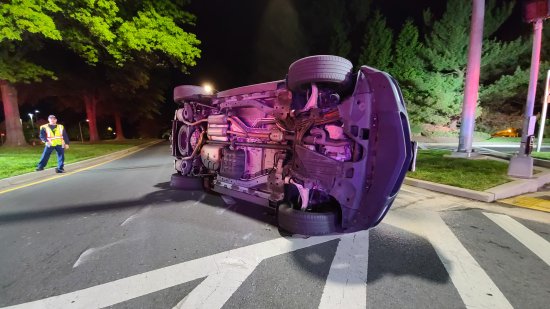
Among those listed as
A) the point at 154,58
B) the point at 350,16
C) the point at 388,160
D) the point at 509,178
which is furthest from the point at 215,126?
the point at 350,16

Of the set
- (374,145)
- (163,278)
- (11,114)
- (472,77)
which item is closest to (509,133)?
(472,77)

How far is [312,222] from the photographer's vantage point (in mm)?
3244

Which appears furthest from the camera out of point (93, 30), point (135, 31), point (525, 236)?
point (135, 31)

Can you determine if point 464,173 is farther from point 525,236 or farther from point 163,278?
point 163,278

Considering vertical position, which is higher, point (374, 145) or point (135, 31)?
point (135, 31)

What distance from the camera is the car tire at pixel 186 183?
19.2 feet

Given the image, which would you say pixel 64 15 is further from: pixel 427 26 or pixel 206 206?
→ pixel 427 26

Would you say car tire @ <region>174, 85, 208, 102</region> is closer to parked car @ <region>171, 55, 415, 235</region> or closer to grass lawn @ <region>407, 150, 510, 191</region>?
parked car @ <region>171, 55, 415, 235</region>

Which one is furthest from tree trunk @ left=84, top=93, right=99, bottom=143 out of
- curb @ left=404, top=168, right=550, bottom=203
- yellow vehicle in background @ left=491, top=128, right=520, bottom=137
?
yellow vehicle in background @ left=491, top=128, right=520, bottom=137

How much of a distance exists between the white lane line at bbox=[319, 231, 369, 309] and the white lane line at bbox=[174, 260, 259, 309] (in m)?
0.76

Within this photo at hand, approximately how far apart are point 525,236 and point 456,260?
4.67 feet

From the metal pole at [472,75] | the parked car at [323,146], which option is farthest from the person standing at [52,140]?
the metal pole at [472,75]

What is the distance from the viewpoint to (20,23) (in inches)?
387

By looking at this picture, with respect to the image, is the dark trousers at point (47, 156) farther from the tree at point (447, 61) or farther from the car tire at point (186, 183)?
the tree at point (447, 61)
